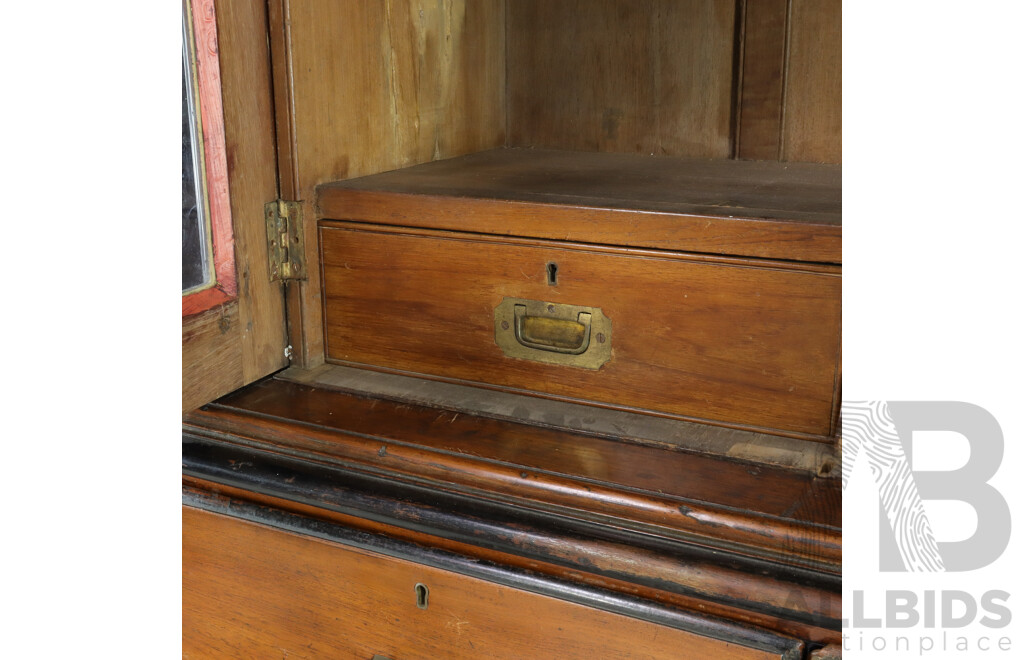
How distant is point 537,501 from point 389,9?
0.66 metres

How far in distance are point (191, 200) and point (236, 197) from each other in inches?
2.3

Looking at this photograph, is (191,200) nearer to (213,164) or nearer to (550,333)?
(213,164)

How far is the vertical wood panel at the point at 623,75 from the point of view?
4.42 feet

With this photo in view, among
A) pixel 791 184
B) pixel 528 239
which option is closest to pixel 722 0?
pixel 791 184

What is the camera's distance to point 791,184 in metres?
1.06

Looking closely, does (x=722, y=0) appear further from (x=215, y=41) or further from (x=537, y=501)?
(x=537, y=501)

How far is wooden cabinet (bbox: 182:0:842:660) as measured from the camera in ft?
2.58

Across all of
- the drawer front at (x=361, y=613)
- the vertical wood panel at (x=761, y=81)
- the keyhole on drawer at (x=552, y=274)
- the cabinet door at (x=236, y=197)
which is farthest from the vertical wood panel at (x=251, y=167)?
the vertical wood panel at (x=761, y=81)

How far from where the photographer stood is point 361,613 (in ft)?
2.94

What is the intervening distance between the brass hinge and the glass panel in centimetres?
9

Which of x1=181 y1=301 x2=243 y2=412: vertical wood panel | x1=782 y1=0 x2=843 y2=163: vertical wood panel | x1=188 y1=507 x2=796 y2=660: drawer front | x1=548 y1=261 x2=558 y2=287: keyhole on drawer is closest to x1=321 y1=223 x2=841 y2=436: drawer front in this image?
x1=548 y1=261 x2=558 y2=287: keyhole on drawer

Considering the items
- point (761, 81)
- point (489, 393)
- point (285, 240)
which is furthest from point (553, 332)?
point (761, 81)

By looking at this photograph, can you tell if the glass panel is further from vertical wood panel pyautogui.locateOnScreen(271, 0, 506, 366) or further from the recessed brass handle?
the recessed brass handle

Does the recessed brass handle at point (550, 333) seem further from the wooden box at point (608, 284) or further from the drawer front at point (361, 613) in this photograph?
the drawer front at point (361, 613)
